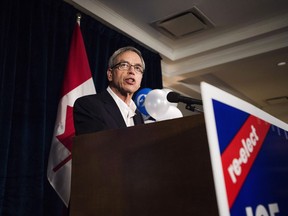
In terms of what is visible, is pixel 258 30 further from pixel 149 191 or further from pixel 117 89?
pixel 149 191

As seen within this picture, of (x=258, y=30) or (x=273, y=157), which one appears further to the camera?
(x=258, y=30)

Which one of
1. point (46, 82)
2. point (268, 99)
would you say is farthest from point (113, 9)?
point (268, 99)

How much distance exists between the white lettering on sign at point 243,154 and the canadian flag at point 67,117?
1510mm

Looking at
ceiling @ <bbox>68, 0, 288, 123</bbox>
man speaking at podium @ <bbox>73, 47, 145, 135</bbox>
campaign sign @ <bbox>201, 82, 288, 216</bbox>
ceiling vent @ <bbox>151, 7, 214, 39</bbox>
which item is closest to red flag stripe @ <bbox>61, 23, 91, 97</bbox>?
ceiling @ <bbox>68, 0, 288, 123</bbox>

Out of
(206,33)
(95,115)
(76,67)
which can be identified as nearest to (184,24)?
(206,33)

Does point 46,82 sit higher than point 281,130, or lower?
higher

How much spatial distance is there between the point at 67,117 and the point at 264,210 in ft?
5.46

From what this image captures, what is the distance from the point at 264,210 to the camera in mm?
388

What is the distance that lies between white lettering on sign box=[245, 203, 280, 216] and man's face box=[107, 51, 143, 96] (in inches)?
39.4

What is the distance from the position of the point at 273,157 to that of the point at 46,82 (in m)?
1.77

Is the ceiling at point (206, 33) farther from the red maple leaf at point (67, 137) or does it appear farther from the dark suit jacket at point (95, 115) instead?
the dark suit jacket at point (95, 115)

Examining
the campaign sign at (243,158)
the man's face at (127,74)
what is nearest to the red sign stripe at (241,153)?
the campaign sign at (243,158)

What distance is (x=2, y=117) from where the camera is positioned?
67.1 inches

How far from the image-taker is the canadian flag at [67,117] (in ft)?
5.87
